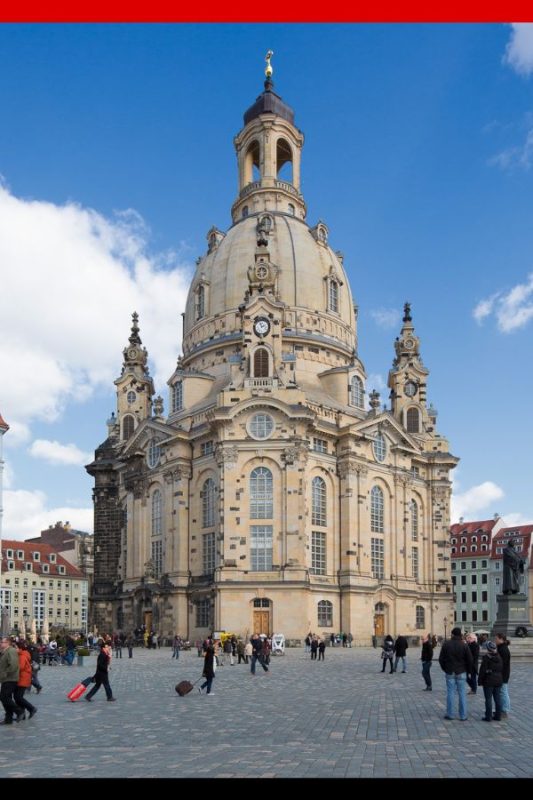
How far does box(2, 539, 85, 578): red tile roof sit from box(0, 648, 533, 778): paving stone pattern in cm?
8264

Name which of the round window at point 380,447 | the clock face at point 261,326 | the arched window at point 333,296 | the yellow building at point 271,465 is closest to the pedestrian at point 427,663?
the yellow building at point 271,465

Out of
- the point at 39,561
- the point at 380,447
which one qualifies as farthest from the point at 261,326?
the point at 39,561

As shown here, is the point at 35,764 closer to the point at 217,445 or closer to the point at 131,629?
the point at 217,445

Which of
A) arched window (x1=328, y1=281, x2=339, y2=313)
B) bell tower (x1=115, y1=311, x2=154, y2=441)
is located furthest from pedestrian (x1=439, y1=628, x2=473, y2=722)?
bell tower (x1=115, y1=311, x2=154, y2=441)

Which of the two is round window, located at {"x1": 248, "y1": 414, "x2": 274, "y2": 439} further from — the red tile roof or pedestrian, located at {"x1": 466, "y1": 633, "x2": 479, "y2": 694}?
the red tile roof

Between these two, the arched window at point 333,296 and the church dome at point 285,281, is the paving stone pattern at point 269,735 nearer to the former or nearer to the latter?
the church dome at point 285,281

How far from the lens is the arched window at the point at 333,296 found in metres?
88.6

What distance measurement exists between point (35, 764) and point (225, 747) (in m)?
3.54

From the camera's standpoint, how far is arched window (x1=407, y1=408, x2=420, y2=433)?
92438 mm

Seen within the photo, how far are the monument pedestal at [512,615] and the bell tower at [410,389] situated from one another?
47.7 metres

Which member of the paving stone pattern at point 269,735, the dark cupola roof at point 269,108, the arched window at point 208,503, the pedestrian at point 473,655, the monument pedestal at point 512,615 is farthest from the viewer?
the dark cupola roof at point 269,108

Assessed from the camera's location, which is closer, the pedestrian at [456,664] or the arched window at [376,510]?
the pedestrian at [456,664]

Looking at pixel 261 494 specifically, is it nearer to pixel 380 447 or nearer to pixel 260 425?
pixel 260 425

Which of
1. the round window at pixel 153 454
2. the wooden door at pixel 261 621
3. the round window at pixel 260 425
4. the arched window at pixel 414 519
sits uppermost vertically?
the round window at pixel 260 425
